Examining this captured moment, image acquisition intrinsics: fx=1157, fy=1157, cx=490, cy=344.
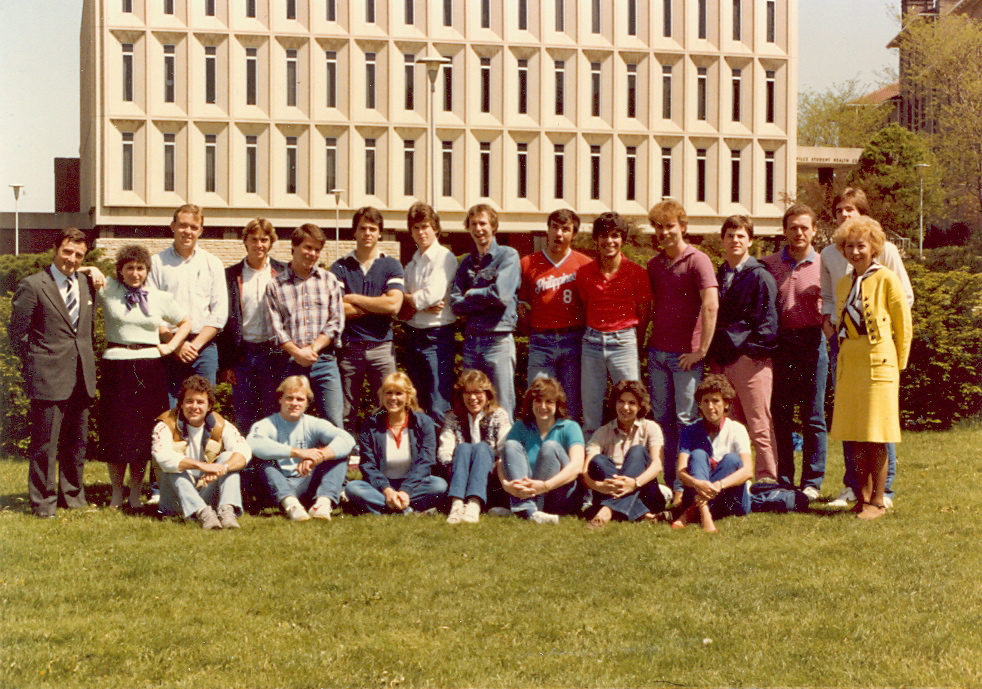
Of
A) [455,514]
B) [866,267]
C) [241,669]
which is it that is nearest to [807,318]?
[866,267]

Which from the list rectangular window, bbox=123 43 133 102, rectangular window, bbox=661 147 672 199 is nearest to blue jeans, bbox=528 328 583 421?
rectangular window, bbox=123 43 133 102

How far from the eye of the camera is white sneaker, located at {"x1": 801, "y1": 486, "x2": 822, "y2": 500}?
26.4 ft

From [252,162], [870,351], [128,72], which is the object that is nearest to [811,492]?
[870,351]

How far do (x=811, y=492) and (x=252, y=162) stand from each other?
3680 cm

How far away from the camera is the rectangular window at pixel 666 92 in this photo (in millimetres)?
42062

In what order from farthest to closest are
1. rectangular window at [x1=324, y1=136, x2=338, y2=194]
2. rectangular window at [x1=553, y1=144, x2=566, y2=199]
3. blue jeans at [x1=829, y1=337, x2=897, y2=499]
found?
rectangular window at [x1=553, y1=144, x2=566, y2=199] → rectangular window at [x1=324, y1=136, x2=338, y2=194] → blue jeans at [x1=829, y1=337, x2=897, y2=499]

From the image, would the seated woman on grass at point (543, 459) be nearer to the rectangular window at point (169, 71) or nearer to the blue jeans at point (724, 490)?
the blue jeans at point (724, 490)

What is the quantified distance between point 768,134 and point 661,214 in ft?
125

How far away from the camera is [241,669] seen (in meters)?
4.58

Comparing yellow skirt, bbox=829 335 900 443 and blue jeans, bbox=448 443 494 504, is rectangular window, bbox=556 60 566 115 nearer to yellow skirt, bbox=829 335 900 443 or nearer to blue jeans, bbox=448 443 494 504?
blue jeans, bbox=448 443 494 504

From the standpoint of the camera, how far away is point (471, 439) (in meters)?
7.97

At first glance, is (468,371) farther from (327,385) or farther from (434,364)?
(327,385)

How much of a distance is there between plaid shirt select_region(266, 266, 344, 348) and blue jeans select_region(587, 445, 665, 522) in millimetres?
2035

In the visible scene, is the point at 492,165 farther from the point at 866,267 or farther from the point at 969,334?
the point at 866,267
